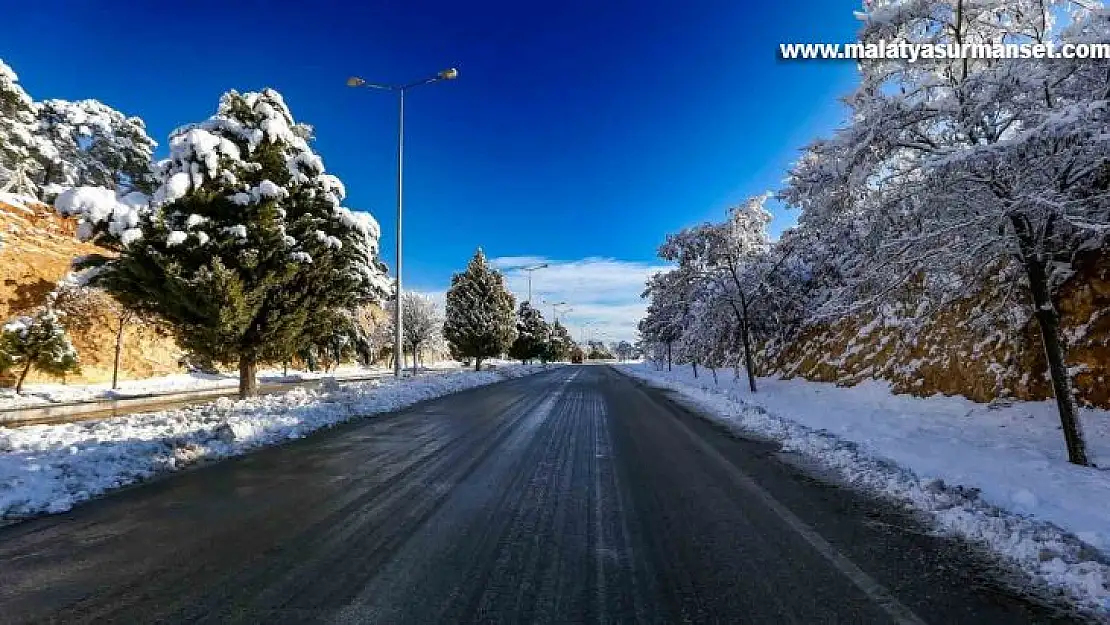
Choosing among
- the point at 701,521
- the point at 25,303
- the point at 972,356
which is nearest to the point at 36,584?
the point at 701,521

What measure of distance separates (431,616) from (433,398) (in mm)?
17465

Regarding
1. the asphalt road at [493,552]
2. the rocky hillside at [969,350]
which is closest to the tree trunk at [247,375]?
the asphalt road at [493,552]

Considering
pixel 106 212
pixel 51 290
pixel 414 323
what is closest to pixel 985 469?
pixel 106 212

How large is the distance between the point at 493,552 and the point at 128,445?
641 centimetres

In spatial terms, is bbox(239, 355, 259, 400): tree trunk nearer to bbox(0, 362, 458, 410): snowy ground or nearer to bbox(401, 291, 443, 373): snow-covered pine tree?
bbox(0, 362, 458, 410): snowy ground

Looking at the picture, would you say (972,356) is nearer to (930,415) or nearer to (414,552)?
(930,415)

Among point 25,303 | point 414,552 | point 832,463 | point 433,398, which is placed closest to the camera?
point 414,552

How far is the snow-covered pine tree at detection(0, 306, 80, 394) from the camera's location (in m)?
24.2

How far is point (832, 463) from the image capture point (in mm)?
7879

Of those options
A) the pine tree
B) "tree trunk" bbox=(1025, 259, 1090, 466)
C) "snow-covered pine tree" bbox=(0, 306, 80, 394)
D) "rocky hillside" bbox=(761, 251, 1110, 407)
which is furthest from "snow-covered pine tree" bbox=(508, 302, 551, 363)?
"tree trunk" bbox=(1025, 259, 1090, 466)

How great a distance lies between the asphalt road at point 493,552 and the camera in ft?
10.9

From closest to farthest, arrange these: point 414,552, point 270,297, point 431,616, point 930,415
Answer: point 431,616, point 414,552, point 930,415, point 270,297

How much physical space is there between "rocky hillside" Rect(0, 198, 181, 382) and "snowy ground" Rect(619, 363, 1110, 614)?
36280mm

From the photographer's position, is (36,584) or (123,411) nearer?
(36,584)
